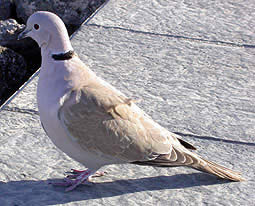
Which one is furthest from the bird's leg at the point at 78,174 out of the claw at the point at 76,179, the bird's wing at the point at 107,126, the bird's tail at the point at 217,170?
the bird's tail at the point at 217,170

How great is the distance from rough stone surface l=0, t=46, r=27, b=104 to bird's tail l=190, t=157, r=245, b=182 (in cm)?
265

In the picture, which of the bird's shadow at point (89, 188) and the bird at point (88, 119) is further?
the bird's shadow at point (89, 188)

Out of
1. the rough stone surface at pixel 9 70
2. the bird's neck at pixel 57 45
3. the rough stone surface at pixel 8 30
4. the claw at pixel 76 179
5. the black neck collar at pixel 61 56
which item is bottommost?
the rough stone surface at pixel 9 70

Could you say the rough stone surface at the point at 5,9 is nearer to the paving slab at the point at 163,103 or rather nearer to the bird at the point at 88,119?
the paving slab at the point at 163,103

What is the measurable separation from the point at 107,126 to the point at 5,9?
150 inches

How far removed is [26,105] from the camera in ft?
14.6

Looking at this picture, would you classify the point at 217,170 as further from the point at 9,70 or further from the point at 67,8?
the point at 67,8

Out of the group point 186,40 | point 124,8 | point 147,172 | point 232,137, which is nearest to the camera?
point 147,172

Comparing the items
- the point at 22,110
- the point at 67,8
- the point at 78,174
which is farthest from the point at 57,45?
the point at 67,8

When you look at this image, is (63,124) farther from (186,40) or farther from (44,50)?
(186,40)

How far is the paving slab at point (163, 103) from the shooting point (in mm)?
3584

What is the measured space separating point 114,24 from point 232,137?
208cm

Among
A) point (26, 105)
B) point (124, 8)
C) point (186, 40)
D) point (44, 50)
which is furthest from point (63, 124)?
point (124, 8)

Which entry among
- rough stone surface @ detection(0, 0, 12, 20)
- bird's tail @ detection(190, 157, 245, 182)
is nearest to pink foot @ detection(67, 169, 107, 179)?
bird's tail @ detection(190, 157, 245, 182)
